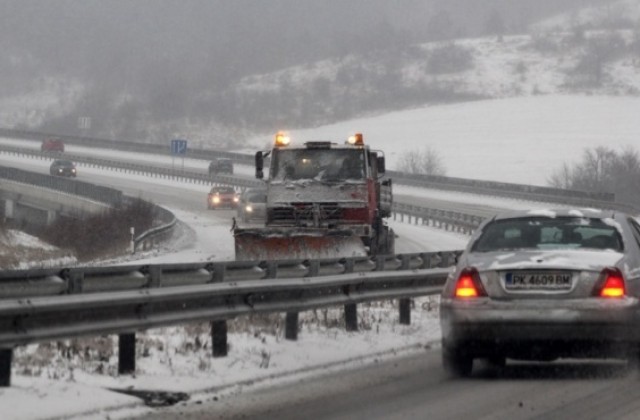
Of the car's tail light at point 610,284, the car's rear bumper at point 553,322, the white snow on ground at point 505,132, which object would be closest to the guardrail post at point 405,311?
the car's rear bumper at point 553,322

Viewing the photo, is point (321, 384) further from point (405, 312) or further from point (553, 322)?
point (405, 312)

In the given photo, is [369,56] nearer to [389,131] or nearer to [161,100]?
[161,100]

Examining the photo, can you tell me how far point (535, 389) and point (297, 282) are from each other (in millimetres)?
3600

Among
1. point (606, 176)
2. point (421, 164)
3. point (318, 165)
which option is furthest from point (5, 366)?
point (421, 164)

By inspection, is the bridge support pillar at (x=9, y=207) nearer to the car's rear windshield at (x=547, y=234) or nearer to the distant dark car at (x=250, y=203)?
the distant dark car at (x=250, y=203)

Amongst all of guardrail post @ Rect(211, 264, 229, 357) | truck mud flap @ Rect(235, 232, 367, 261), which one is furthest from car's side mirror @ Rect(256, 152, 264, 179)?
guardrail post @ Rect(211, 264, 229, 357)

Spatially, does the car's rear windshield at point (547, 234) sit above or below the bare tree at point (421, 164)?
above

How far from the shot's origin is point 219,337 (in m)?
13.7

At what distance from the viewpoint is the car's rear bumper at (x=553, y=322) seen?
12562mm

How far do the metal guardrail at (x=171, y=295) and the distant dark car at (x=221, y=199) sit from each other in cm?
4703

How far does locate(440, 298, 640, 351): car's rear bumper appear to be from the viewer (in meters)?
12.6

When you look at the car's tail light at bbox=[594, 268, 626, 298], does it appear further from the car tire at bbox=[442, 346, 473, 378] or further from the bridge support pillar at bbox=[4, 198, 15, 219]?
the bridge support pillar at bbox=[4, 198, 15, 219]

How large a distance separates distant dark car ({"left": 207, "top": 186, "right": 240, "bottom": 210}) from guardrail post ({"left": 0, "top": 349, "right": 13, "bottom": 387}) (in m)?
54.7

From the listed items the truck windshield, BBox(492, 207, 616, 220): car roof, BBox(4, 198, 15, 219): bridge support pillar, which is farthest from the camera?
BBox(4, 198, 15, 219): bridge support pillar
